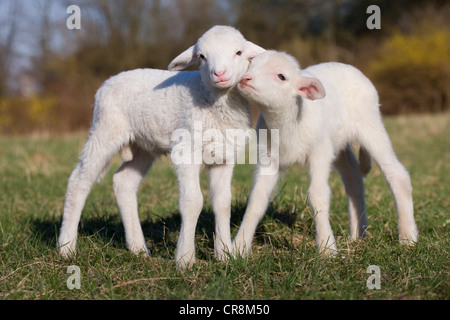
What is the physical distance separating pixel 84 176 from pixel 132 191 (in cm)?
44

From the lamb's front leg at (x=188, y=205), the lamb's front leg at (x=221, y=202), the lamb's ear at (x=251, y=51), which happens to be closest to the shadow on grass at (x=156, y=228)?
the lamb's front leg at (x=221, y=202)

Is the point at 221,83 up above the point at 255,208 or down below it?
above

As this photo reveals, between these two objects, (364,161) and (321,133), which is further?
(364,161)

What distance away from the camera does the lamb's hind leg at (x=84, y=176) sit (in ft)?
13.1

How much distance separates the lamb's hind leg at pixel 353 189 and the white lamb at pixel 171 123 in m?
1.25

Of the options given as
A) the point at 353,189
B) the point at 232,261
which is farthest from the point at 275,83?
the point at 353,189

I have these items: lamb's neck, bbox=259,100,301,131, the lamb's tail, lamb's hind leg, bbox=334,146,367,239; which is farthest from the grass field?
lamb's neck, bbox=259,100,301,131

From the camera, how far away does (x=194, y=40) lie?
19.1 meters

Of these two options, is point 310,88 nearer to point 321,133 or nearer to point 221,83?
point 321,133

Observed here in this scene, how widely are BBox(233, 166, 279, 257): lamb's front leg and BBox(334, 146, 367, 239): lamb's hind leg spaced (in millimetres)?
955

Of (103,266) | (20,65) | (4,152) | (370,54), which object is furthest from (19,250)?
(20,65)
